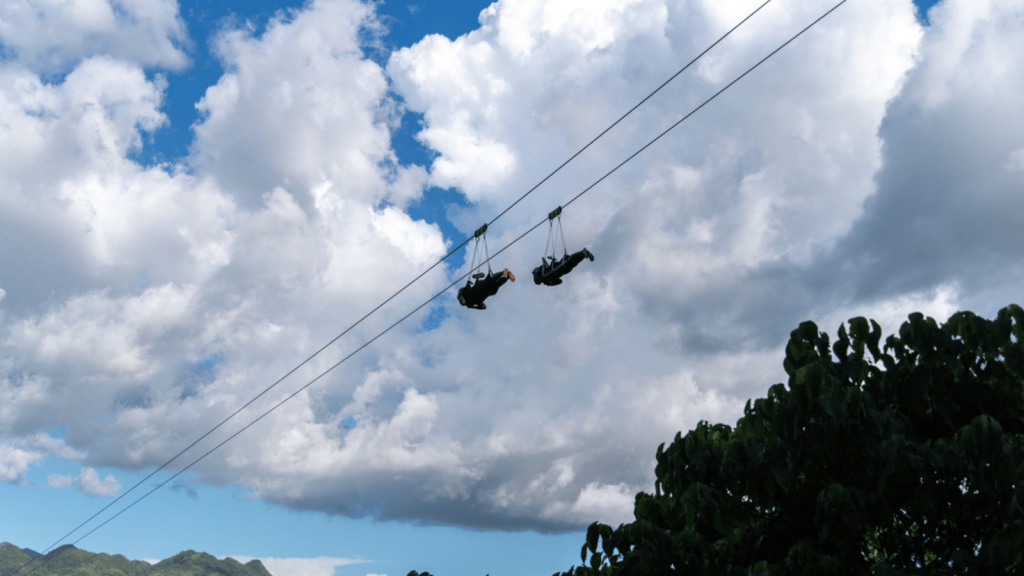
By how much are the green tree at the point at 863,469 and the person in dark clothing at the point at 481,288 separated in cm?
986

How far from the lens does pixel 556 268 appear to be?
16.8m

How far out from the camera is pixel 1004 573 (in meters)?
5.95

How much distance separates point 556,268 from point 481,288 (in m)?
2.21

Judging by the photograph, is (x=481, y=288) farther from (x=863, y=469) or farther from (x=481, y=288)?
(x=863, y=469)

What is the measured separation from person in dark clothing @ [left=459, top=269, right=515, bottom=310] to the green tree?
9858 mm

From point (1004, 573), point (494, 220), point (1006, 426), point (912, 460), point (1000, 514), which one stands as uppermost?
point (494, 220)

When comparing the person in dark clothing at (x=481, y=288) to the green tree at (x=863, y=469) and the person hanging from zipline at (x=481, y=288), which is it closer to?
the person hanging from zipline at (x=481, y=288)

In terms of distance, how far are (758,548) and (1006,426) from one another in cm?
272

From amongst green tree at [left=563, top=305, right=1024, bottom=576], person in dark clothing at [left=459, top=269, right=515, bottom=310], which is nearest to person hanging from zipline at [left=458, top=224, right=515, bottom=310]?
person in dark clothing at [left=459, top=269, right=515, bottom=310]

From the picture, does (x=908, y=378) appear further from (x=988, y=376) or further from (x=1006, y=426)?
(x=1006, y=426)

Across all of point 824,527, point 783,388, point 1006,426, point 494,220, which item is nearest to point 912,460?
point 824,527

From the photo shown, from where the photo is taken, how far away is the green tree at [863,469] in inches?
241

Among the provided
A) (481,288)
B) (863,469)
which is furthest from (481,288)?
(863,469)

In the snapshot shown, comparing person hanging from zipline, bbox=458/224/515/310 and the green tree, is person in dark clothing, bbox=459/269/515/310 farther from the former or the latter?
the green tree
